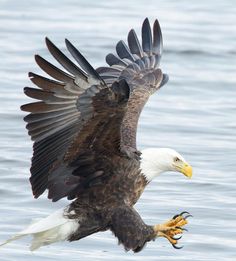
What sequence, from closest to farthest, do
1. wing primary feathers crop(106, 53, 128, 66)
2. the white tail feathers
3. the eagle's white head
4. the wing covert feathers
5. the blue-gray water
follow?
the wing covert feathers
the white tail feathers
the eagle's white head
the blue-gray water
wing primary feathers crop(106, 53, 128, 66)

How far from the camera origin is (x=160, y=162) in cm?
853

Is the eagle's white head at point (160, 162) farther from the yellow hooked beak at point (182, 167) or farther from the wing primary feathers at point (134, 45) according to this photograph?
the wing primary feathers at point (134, 45)

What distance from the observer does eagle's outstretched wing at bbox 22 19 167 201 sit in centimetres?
782

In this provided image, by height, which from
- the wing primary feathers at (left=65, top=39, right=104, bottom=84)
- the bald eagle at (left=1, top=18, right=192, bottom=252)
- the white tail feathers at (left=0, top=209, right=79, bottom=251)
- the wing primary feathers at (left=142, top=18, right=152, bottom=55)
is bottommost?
the white tail feathers at (left=0, top=209, right=79, bottom=251)

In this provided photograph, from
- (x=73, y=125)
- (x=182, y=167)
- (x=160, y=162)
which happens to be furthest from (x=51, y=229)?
(x=182, y=167)

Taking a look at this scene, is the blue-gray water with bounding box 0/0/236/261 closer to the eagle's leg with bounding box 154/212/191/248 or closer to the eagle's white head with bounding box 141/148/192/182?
the eagle's leg with bounding box 154/212/191/248

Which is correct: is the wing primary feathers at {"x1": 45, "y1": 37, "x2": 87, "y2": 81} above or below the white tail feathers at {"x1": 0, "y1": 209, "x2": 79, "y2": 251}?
above

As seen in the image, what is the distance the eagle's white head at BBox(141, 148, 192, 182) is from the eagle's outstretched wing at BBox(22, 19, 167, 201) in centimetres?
12

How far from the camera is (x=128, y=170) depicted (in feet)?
27.6

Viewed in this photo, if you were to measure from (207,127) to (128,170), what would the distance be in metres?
4.52

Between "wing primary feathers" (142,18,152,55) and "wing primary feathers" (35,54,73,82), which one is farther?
"wing primary feathers" (142,18,152,55)

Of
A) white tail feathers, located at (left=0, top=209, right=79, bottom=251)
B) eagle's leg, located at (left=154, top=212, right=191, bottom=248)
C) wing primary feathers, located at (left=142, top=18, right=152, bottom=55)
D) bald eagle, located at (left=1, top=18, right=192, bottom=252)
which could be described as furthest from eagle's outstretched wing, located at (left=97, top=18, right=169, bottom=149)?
white tail feathers, located at (left=0, top=209, right=79, bottom=251)

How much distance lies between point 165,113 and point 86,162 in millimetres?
4994

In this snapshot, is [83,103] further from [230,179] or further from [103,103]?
[230,179]
